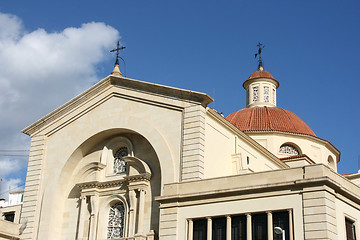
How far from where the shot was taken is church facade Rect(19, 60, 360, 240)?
2403cm

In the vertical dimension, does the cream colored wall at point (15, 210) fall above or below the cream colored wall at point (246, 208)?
above

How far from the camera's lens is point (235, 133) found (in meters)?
33.0

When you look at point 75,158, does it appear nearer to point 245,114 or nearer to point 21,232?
point 21,232

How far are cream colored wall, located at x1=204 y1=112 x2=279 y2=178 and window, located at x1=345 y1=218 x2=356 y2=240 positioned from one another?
717 cm

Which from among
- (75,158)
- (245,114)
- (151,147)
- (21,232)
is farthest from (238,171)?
(245,114)

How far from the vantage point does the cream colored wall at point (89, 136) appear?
1196 inches

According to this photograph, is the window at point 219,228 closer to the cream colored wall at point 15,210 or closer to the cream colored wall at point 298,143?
the cream colored wall at point 15,210

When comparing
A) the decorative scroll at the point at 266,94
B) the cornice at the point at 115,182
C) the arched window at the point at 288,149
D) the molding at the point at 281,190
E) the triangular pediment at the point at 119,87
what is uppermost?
the decorative scroll at the point at 266,94

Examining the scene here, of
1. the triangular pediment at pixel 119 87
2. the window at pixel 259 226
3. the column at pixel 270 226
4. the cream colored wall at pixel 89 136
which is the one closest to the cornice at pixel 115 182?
the cream colored wall at pixel 89 136

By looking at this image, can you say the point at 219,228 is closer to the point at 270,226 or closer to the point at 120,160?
the point at 270,226

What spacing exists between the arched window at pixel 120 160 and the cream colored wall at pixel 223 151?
16.4 feet

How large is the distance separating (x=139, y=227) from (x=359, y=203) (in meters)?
10.4

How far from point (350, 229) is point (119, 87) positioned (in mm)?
14679

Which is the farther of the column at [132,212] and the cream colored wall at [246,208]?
the column at [132,212]
